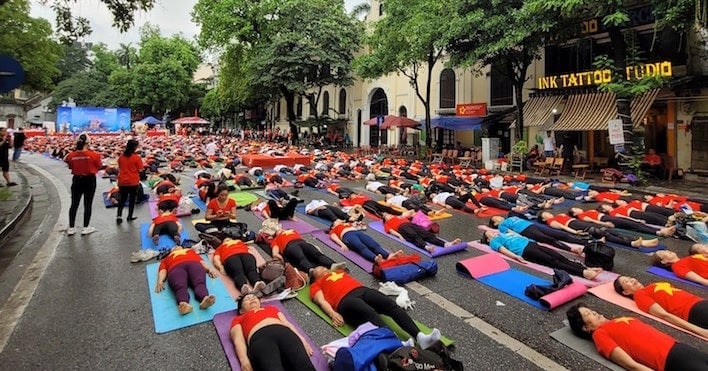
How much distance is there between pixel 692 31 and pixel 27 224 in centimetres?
2001

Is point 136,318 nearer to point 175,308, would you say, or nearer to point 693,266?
point 175,308

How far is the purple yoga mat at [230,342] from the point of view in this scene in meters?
3.41

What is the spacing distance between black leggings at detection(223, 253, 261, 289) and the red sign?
18923mm

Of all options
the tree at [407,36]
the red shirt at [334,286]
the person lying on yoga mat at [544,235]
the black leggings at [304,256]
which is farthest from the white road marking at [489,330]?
the tree at [407,36]

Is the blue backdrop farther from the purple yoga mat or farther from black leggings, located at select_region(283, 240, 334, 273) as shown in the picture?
the purple yoga mat

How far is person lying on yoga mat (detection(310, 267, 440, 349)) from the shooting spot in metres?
3.65

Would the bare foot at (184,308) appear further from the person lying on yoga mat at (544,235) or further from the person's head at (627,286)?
the person lying on yoga mat at (544,235)

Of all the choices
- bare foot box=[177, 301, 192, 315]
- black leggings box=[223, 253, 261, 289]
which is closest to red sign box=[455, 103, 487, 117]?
black leggings box=[223, 253, 261, 289]

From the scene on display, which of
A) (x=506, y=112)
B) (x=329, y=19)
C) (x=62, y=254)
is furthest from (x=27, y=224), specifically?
(x=329, y=19)

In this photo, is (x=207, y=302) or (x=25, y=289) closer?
(x=207, y=302)

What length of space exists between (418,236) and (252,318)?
3.81 m

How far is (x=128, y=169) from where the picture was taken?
8297 mm

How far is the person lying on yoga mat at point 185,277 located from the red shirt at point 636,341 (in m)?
3.80

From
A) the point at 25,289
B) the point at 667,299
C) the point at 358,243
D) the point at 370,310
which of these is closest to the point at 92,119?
the point at 25,289
